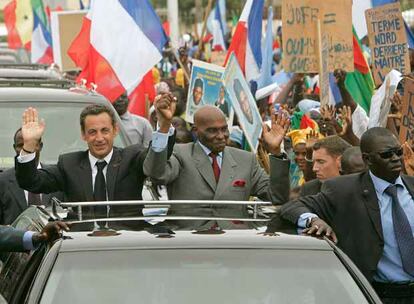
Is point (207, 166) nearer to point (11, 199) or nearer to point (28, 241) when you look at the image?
point (11, 199)

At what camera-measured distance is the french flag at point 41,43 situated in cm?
2420

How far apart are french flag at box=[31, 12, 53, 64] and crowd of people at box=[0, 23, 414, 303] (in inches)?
512

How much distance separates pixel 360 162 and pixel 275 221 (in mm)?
2311

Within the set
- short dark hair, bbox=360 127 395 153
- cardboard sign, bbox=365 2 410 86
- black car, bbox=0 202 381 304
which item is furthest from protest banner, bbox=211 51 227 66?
black car, bbox=0 202 381 304

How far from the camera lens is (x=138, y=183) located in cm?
847

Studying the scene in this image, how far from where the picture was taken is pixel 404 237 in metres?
6.93

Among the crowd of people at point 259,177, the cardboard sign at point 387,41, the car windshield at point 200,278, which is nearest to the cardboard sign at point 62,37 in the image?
the cardboard sign at point 387,41

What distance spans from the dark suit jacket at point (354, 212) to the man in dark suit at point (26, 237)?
4.31 feet

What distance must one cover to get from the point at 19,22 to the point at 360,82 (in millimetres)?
14104

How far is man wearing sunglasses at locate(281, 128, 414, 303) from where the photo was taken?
6.91 metres

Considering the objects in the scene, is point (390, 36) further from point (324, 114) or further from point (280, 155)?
point (280, 155)

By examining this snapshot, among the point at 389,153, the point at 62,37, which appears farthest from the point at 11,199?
the point at 62,37

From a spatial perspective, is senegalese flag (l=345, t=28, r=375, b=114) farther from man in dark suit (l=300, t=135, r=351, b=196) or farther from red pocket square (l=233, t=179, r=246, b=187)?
red pocket square (l=233, t=179, r=246, b=187)

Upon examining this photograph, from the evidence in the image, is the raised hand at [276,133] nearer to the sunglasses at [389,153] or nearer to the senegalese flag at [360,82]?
the sunglasses at [389,153]
